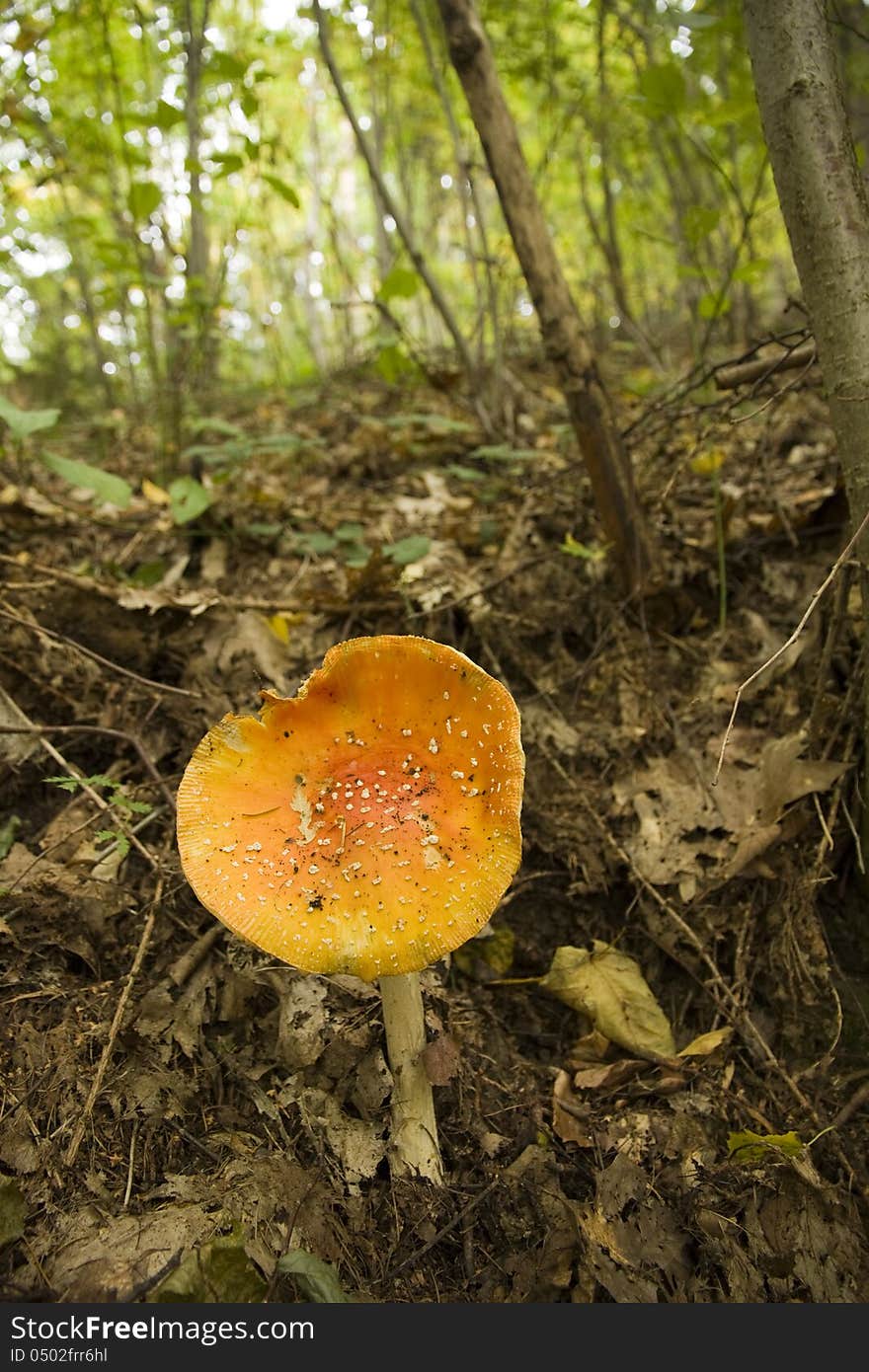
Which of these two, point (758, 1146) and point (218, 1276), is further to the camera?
point (758, 1146)

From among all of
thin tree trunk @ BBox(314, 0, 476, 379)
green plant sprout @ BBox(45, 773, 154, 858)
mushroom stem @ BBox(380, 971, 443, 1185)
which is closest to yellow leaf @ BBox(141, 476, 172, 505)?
thin tree trunk @ BBox(314, 0, 476, 379)

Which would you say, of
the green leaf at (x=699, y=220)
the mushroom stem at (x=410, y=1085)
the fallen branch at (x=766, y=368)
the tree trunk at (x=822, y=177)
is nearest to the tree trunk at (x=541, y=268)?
the fallen branch at (x=766, y=368)

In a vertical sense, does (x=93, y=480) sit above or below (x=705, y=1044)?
above

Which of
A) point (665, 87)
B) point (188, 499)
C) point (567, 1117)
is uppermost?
Answer: point (665, 87)

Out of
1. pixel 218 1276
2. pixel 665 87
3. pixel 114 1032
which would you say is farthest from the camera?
pixel 665 87

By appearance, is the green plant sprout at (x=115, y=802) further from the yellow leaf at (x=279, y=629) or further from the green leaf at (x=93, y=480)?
the green leaf at (x=93, y=480)

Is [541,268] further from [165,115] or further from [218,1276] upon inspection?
[218,1276]

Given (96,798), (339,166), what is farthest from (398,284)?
(339,166)

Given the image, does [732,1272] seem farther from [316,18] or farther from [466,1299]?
[316,18]
